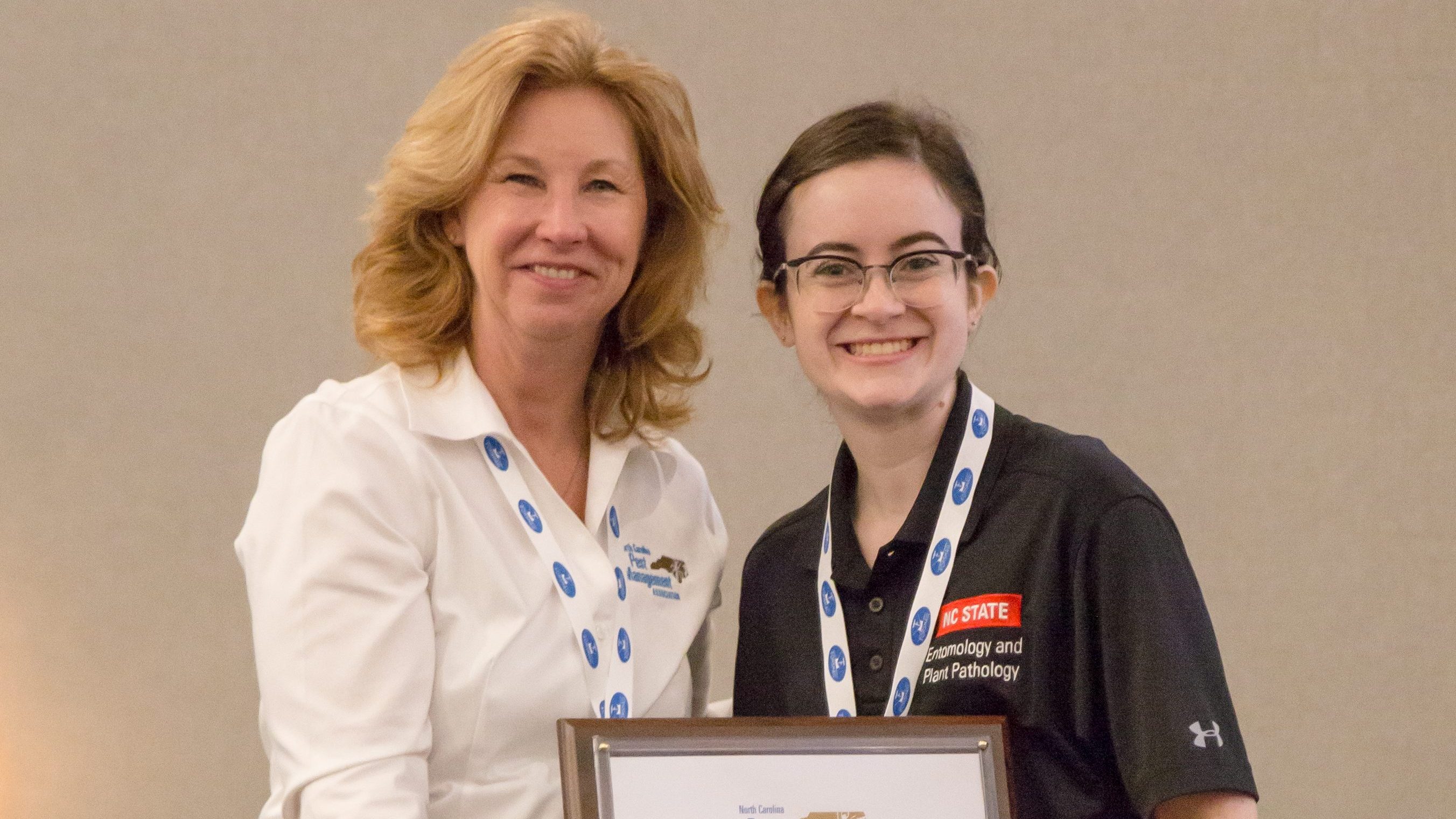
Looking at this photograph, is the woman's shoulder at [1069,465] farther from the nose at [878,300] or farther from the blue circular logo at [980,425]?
the nose at [878,300]

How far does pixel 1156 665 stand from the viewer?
6.02ft

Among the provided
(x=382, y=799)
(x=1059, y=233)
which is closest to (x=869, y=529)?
(x=382, y=799)

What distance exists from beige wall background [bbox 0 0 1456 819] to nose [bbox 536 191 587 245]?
1.88m

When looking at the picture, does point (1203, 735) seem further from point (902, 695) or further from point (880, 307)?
point (880, 307)

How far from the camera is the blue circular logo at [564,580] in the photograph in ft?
6.96

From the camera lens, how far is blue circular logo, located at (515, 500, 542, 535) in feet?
7.03

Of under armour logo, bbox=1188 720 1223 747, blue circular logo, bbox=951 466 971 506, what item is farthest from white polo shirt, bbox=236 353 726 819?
under armour logo, bbox=1188 720 1223 747

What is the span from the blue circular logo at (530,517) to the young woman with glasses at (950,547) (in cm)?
46

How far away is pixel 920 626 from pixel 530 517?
0.62m

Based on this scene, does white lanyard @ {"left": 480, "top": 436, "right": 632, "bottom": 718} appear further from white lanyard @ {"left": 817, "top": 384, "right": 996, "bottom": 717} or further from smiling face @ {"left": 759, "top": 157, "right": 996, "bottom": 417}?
smiling face @ {"left": 759, "top": 157, "right": 996, "bottom": 417}

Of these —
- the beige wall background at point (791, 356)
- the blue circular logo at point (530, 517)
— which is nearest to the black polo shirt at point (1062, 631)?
the blue circular logo at point (530, 517)

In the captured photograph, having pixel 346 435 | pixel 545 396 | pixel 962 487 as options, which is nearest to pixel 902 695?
pixel 962 487

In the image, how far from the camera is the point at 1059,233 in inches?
164

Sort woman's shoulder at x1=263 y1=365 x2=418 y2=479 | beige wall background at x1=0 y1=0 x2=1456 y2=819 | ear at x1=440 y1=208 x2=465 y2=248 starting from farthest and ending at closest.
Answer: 1. beige wall background at x1=0 y1=0 x2=1456 y2=819
2. ear at x1=440 y1=208 x2=465 y2=248
3. woman's shoulder at x1=263 y1=365 x2=418 y2=479
